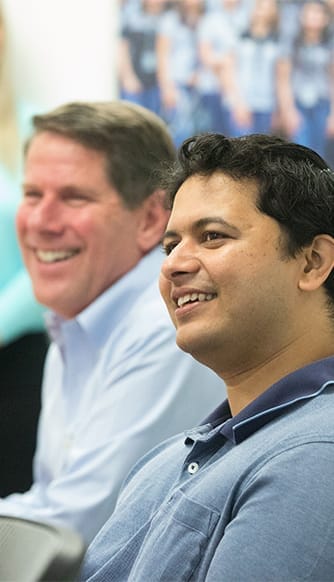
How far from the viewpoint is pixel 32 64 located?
3.33 meters

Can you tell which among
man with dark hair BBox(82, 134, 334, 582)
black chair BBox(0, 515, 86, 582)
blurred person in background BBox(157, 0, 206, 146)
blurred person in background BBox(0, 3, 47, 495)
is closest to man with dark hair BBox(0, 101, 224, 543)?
blurred person in background BBox(0, 3, 47, 495)

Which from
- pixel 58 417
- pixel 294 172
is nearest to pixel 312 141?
pixel 58 417

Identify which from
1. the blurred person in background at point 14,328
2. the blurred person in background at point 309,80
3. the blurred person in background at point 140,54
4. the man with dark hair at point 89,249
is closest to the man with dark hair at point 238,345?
the man with dark hair at point 89,249

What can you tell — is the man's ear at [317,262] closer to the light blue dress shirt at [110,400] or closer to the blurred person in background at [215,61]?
the light blue dress shirt at [110,400]

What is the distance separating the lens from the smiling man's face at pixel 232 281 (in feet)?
4.50

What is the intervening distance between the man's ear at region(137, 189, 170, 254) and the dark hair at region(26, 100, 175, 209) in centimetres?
2

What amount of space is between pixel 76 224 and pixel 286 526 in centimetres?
125

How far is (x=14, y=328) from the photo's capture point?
2.77 m

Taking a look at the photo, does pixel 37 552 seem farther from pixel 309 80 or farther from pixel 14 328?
pixel 309 80

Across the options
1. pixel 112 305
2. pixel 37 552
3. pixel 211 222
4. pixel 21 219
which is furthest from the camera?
pixel 21 219

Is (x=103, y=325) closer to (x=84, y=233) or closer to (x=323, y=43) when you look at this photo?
(x=84, y=233)

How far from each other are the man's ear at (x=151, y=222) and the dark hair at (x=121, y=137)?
0.7 inches

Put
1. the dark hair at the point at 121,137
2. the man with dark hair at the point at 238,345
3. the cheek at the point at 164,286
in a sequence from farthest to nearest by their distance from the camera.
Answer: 1. the dark hair at the point at 121,137
2. the cheek at the point at 164,286
3. the man with dark hair at the point at 238,345

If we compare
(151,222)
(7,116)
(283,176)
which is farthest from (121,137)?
(7,116)
